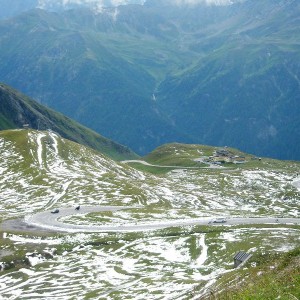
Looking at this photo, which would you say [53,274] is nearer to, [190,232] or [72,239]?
[72,239]

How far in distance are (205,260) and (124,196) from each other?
291ft

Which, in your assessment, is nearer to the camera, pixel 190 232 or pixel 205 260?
pixel 205 260

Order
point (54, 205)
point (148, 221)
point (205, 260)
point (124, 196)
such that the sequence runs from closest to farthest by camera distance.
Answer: point (205, 260), point (148, 221), point (54, 205), point (124, 196)

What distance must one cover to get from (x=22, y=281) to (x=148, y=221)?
49.9m

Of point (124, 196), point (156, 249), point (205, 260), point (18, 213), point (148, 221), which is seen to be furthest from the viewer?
point (124, 196)

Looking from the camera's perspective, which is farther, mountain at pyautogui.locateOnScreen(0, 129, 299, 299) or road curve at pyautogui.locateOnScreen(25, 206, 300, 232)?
road curve at pyautogui.locateOnScreen(25, 206, 300, 232)

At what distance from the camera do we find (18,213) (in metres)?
148

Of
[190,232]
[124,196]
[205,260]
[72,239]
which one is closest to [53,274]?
[72,239]

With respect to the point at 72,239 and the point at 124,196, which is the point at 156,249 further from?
the point at 124,196

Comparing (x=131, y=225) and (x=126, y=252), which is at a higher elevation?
(x=126, y=252)

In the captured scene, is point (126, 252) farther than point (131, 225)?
No

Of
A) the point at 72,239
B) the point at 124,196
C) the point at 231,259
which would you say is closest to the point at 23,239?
the point at 72,239

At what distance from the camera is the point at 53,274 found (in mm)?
88750

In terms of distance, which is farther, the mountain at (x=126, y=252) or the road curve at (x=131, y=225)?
the road curve at (x=131, y=225)
